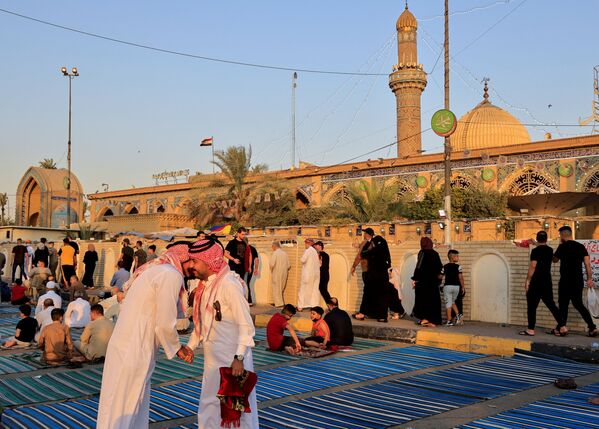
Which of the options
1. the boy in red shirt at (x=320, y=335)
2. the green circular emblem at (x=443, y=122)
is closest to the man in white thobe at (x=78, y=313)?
the boy in red shirt at (x=320, y=335)

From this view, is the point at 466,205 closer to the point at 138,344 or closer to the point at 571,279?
the point at 571,279

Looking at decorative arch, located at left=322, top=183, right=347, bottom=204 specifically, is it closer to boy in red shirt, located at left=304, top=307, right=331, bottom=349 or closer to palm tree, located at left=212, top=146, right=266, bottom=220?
palm tree, located at left=212, top=146, right=266, bottom=220

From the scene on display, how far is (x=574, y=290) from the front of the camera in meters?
8.12

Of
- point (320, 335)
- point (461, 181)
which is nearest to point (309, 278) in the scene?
point (320, 335)

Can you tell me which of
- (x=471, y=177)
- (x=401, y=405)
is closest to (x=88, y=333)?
(x=401, y=405)

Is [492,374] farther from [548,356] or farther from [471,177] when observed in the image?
[471,177]

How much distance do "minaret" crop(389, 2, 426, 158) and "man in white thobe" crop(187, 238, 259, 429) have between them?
41.0 meters

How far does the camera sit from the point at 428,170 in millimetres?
30156

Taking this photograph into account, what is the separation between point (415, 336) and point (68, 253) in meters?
10.2

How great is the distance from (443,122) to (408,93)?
32.9 meters

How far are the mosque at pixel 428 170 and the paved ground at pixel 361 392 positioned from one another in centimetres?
2079

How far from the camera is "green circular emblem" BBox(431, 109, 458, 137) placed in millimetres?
13094

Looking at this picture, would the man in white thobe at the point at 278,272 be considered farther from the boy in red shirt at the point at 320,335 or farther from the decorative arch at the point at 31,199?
the decorative arch at the point at 31,199

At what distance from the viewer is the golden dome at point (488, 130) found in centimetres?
3871
